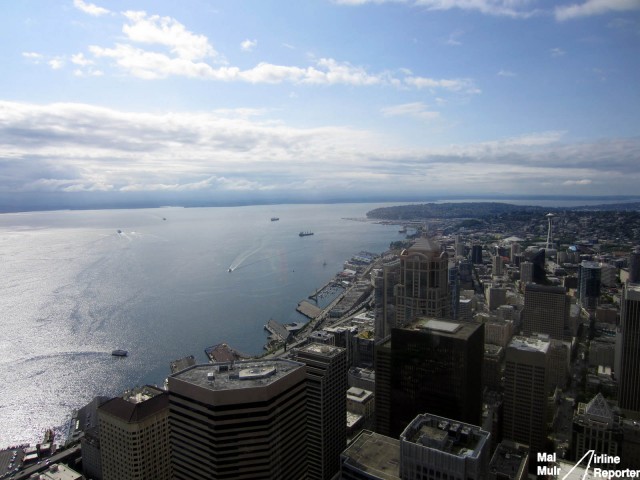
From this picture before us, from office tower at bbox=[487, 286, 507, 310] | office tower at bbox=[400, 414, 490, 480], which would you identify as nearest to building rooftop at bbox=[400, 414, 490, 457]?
office tower at bbox=[400, 414, 490, 480]

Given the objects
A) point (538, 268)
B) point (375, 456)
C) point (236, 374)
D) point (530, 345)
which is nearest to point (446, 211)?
point (538, 268)

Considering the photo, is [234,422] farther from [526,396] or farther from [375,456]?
[526,396]

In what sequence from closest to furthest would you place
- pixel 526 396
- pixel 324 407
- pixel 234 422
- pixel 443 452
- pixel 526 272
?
pixel 443 452 < pixel 234 422 < pixel 324 407 < pixel 526 396 < pixel 526 272

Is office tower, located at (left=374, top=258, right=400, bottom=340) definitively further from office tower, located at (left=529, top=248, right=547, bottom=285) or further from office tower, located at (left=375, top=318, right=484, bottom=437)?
office tower, located at (left=529, top=248, right=547, bottom=285)

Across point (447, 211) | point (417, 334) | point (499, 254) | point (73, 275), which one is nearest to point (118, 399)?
point (417, 334)

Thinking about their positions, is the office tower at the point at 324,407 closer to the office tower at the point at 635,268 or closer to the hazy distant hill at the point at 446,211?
the office tower at the point at 635,268

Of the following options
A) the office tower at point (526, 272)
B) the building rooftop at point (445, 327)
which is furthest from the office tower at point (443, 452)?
the office tower at point (526, 272)

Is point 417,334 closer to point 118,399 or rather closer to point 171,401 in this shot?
point 171,401
